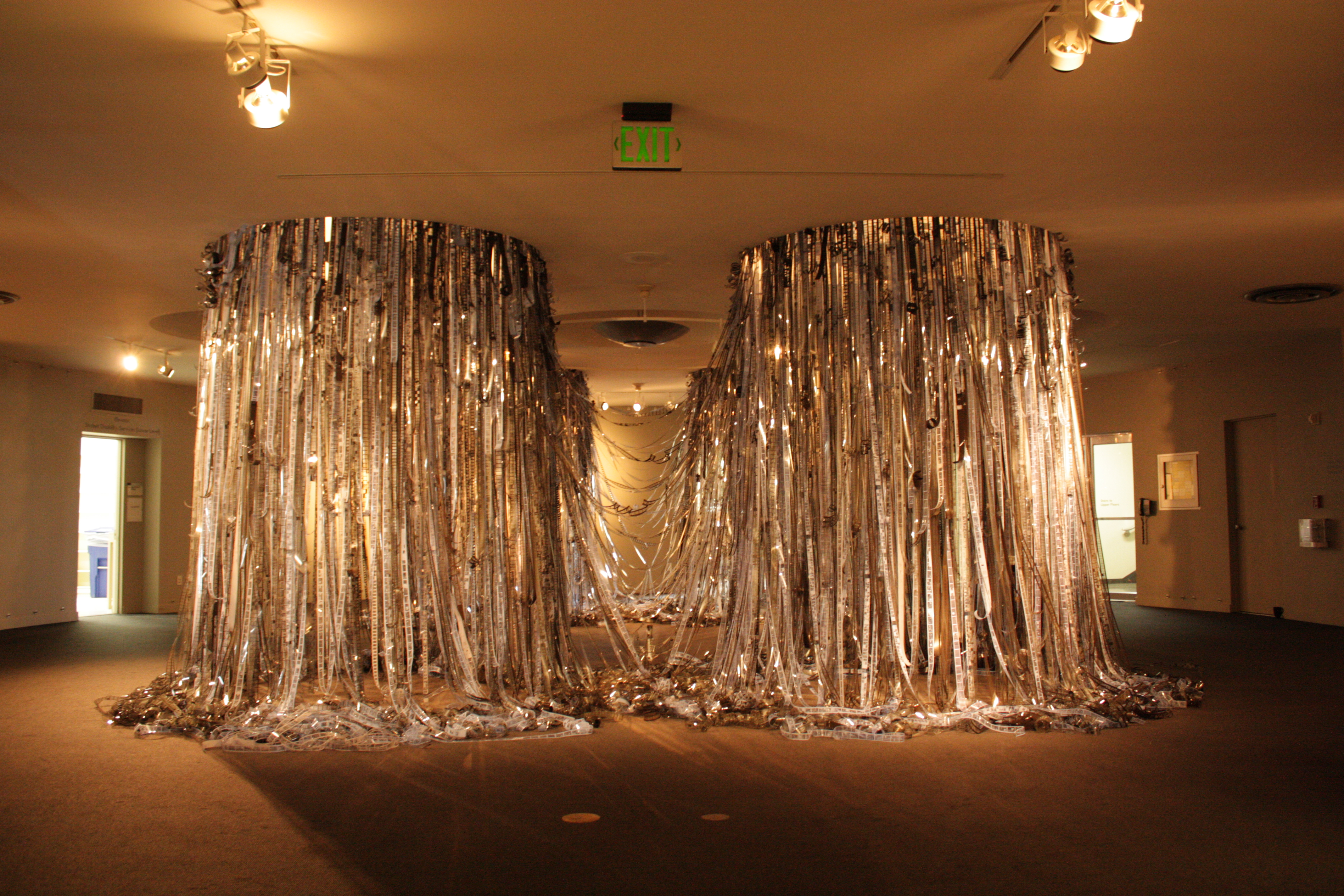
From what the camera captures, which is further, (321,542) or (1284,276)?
(1284,276)

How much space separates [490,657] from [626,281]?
7.74ft

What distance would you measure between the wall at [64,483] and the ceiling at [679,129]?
3.43m

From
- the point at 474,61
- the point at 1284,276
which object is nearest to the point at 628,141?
the point at 474,61

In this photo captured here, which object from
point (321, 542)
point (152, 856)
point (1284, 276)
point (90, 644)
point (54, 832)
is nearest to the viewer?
point (152, 856)

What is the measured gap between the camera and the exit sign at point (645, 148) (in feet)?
10.6

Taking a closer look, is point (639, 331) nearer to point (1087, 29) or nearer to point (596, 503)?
point (596, 503)

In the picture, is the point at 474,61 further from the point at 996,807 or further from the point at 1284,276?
the point at 1284,276

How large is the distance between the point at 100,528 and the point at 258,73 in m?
7.93

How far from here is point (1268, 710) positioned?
436 cm

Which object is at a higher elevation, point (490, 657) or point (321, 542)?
point (321, 542)

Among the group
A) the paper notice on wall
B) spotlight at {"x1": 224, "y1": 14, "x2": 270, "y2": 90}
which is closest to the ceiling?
spotlight at {"x1": 224, "y1": 14, "x2": 270, "y2": 90}

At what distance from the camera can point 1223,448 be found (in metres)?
8.38

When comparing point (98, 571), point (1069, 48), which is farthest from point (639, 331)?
point (98, 571)

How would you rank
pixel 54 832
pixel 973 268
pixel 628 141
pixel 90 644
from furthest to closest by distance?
pixel 90 644
pixel 973 268
pixel 628 141
pixel 54 832
